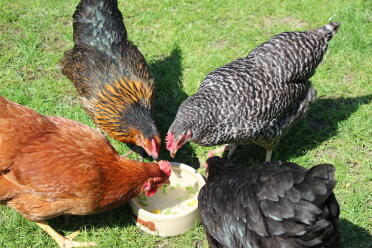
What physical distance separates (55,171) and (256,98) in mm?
1921

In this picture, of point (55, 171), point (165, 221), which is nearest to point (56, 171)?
point (55, 171)

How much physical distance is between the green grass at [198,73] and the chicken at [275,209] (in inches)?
33.7

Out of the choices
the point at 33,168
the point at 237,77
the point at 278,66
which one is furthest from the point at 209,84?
the point at 33,168

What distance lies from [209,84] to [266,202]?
1586 millimetres

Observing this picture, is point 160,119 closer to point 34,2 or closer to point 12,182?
point 12,182

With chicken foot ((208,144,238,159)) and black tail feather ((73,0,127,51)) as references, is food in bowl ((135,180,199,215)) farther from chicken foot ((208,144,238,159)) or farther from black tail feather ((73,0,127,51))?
black tail feather ((73,0,127,51))

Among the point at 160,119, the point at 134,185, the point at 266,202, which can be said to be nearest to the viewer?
the point at 266,202

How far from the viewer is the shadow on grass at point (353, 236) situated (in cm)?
372

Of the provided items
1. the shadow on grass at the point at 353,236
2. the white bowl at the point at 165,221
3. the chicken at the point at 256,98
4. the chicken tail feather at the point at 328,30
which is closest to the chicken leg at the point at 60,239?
the white bowl at the point at 165,221

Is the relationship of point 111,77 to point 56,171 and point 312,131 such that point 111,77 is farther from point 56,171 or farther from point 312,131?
point 312,131

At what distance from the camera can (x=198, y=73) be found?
5.53 m

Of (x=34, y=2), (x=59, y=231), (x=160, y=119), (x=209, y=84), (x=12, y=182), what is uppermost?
(x=34, y=2)

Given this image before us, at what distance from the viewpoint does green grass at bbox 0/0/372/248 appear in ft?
12.7

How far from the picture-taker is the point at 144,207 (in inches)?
161
